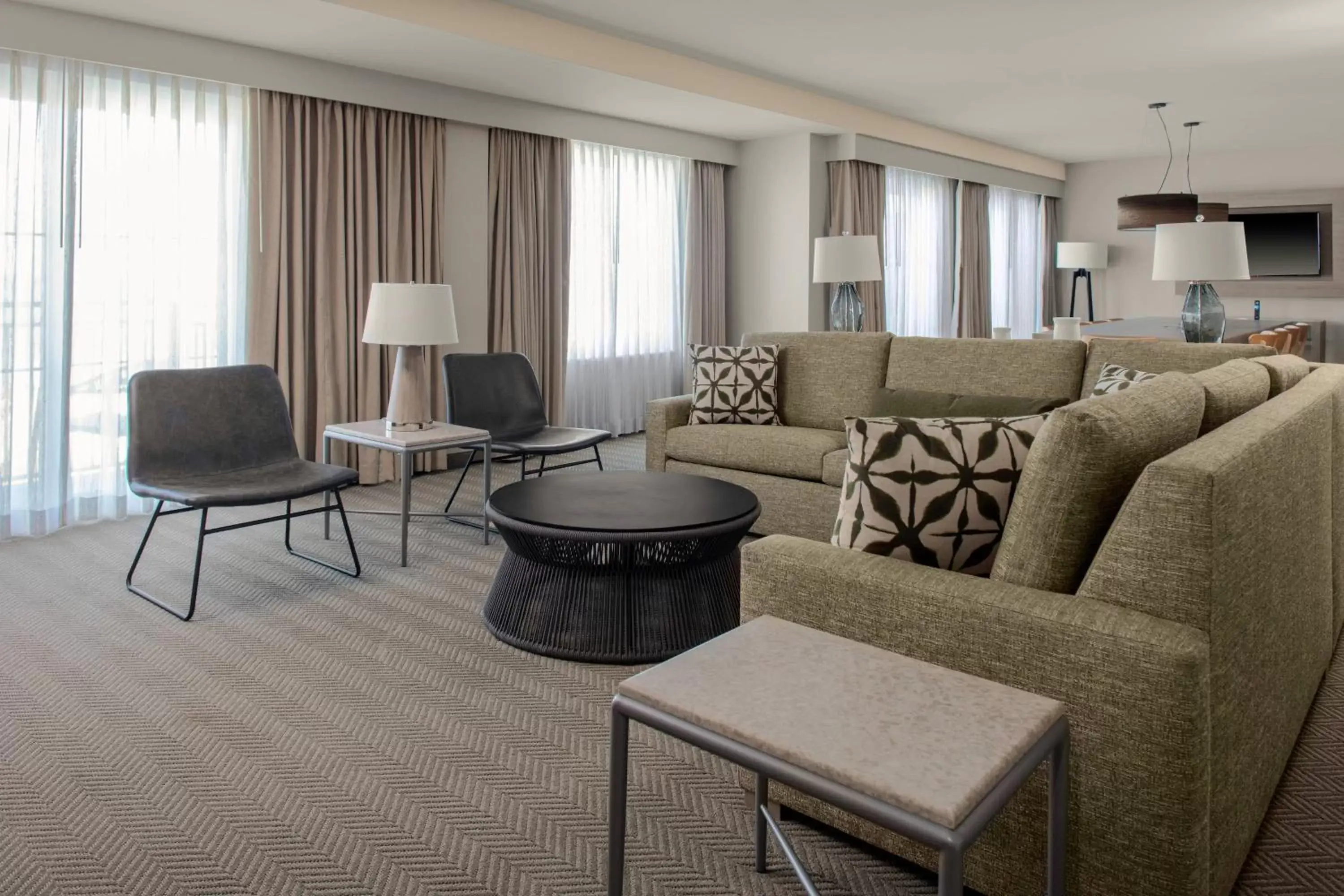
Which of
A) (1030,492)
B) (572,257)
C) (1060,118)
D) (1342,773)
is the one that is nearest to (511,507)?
(1030,492)

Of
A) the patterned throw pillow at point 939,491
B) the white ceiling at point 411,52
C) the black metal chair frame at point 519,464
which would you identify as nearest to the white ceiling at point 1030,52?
the white ceiling at point 411,52

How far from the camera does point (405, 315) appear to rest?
3930 mm

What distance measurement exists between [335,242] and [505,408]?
1481 mm

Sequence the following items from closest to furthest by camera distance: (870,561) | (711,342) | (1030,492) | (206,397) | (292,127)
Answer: (1030,492), (870,561), (206,397), (292,127), (711,342)

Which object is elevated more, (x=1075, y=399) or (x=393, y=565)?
(x=1075, y=399)

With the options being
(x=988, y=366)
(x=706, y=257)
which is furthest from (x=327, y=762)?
(x=706, y=257)

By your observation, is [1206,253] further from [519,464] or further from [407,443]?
[519,464]

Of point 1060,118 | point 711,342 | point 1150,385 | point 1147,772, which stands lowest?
point 1147,772

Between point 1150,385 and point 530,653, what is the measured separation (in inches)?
74.6

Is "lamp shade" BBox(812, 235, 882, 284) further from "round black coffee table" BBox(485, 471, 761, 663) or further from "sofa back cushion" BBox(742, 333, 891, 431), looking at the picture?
"round black coffee table" BBox(485, 471, 761, 663)

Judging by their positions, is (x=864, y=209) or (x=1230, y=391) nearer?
(x=1230, y=391)

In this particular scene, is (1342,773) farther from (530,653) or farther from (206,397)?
(206,397)

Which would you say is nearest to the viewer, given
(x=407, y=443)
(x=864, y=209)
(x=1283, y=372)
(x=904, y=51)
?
(x=1283, y=372)

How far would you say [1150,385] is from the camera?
77.3 inches
